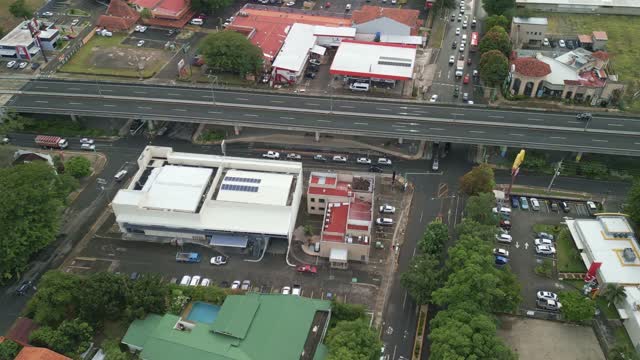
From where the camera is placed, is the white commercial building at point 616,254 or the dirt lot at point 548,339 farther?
the white commercial building at point 616,254

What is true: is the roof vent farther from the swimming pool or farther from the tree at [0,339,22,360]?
the tree at [0,339,22,360]

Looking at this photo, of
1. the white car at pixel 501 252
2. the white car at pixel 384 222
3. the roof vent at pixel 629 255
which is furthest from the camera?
Result: the white car at pixel 384 222

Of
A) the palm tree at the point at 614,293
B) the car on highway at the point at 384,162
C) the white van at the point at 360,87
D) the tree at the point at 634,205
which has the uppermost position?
the white van at the point at 360,87

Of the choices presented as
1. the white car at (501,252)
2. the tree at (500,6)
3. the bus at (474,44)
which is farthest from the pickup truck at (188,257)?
the tree at (500,6)

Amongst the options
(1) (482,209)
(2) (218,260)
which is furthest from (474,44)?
(2) (218,260)

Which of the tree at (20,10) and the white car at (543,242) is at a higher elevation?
the tree at (20,10)

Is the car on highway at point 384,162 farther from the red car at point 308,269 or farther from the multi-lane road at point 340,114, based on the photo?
the red car at point 308,269
